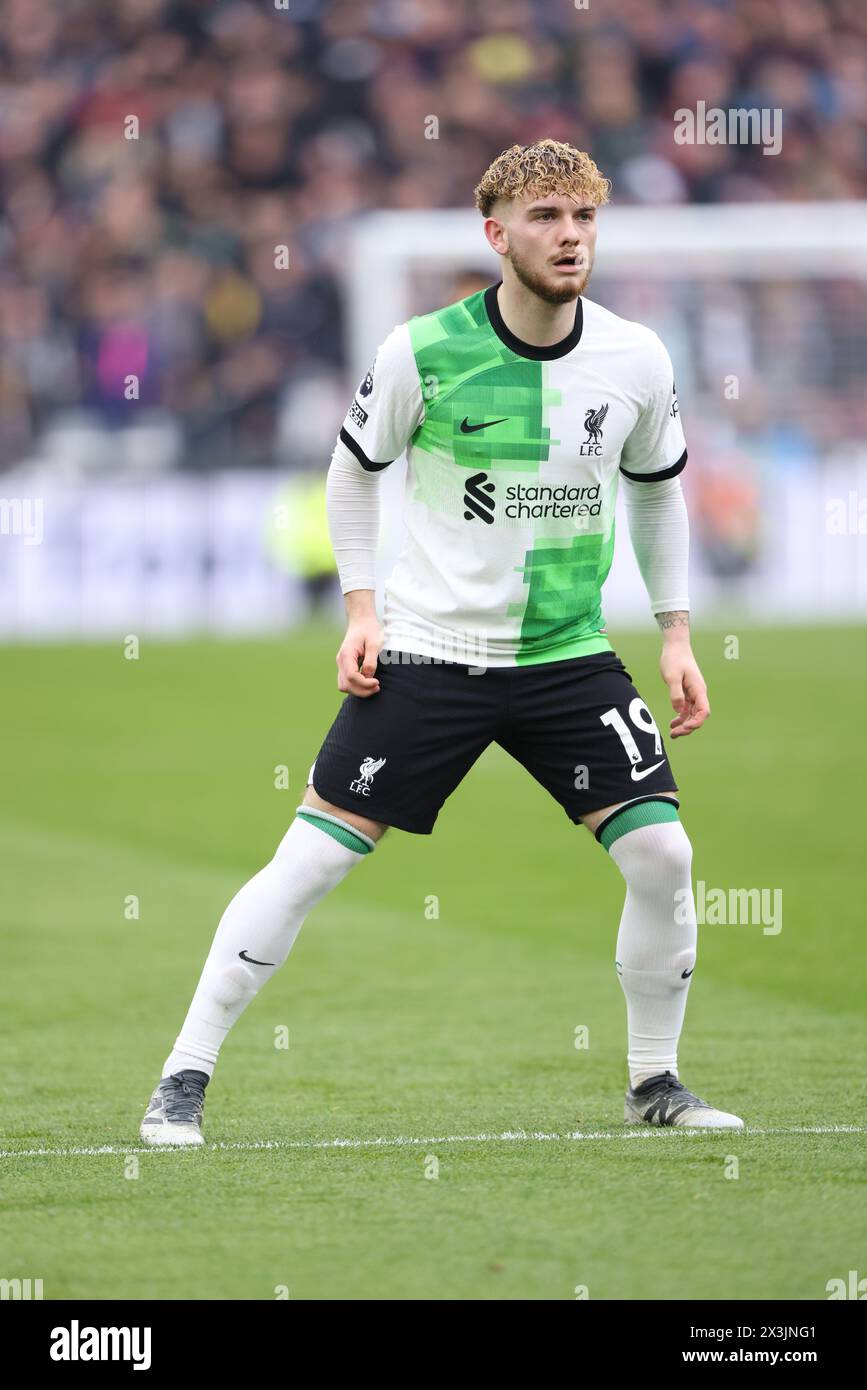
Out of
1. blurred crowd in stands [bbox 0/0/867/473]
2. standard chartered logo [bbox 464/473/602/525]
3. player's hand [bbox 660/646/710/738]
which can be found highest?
blurred crowd in stands [bbox 0/0/867/473]

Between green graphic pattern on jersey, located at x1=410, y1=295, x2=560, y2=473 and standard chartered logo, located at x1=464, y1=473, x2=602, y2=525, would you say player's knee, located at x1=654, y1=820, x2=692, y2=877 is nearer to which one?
standard chartered logo, located at x1=464, y1=473, x2=602, y2=525

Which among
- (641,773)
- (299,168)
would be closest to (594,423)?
(641,773)

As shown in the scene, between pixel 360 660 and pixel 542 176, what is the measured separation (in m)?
1.15

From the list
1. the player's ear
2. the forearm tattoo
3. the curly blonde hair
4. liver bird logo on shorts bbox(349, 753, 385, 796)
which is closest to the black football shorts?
liver bird logo on shorts bbox(349, 753, 385, 796)

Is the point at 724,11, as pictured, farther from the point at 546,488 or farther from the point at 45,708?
the point at 546,488

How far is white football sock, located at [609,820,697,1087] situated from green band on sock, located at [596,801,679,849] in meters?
0.01

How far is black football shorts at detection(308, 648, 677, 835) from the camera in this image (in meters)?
4.89

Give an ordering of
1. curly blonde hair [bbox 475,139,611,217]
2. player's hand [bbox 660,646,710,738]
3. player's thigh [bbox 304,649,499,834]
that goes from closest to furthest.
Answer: curly blonde hair [bbox 475,139,611,217] < player's thigh [bbox 304,649,499,834] < player's hand [bbox 660,646,710,738]

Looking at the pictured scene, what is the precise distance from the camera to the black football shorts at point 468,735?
489cm

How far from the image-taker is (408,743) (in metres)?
4.89

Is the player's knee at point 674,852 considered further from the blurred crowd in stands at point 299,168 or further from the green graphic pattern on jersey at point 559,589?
the blurred crowd in stands at point 299,168

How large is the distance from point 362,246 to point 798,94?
6.62 m

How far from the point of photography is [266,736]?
44.8ft

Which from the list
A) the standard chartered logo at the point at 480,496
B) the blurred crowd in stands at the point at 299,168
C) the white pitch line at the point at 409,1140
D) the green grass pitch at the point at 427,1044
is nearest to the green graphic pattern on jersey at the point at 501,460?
the standard chartered logo at the point at 480,496
